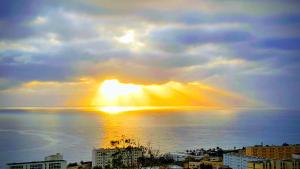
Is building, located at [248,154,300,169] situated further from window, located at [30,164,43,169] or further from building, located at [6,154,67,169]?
window, located at [30,164,43,169]

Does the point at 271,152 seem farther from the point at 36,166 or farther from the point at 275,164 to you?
the point at 36,166

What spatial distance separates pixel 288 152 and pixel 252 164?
210 inches

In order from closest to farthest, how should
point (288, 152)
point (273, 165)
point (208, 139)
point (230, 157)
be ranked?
1. point (273, 165)
2. point (230, 157)
3. point (288, 152)
4. point (208, 139)

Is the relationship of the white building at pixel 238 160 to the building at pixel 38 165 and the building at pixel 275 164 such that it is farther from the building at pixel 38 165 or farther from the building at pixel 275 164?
the building at pixel 38 165

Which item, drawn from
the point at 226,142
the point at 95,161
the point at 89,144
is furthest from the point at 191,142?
the point at 95,161

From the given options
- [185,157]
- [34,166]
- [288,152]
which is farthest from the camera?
[185,157]

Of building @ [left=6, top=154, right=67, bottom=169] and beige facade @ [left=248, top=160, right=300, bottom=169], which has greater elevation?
building @ [left=6, top=154, right=67, bottom=169]

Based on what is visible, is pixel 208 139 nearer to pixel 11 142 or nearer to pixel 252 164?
pixel 11 142

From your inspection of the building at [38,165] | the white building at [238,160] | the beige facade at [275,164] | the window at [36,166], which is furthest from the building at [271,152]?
the window at [36,166]

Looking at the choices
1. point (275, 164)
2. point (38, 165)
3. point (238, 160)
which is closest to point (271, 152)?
point (238, 160)

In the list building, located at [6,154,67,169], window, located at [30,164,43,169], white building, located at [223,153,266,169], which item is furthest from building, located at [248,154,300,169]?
window, located at [30,164,43,169]

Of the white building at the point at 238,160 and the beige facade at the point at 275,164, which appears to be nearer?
the beige facade at the point at 275,164

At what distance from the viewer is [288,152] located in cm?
1558

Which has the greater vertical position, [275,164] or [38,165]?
[38,165]
